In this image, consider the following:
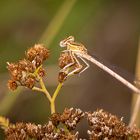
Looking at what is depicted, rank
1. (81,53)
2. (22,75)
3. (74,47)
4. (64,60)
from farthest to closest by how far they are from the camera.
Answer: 1. (81,53)
2. (74,47)
3. (64,60)
4. (22,75)

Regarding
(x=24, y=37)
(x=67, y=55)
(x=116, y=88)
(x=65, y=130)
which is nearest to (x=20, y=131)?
(x=65, y=130)

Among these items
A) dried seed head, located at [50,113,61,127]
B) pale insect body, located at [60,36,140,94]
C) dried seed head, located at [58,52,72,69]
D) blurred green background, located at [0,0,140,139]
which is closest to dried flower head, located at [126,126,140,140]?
dried seed head, located at [50,113,61,127]

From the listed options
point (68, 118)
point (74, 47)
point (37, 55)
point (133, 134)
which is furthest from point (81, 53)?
point (133, 134)

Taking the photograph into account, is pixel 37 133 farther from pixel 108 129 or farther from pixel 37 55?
pixel 37 55

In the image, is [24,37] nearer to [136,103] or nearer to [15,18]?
[15,18]

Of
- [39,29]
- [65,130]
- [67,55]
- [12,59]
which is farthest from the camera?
[39,29]

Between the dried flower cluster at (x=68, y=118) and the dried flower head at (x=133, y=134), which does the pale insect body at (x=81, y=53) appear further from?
the dried flower head at (x=133, y=134)

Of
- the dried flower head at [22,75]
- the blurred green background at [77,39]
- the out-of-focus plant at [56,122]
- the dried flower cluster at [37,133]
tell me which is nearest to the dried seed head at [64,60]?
the out-of-focus plant at [56,122]
